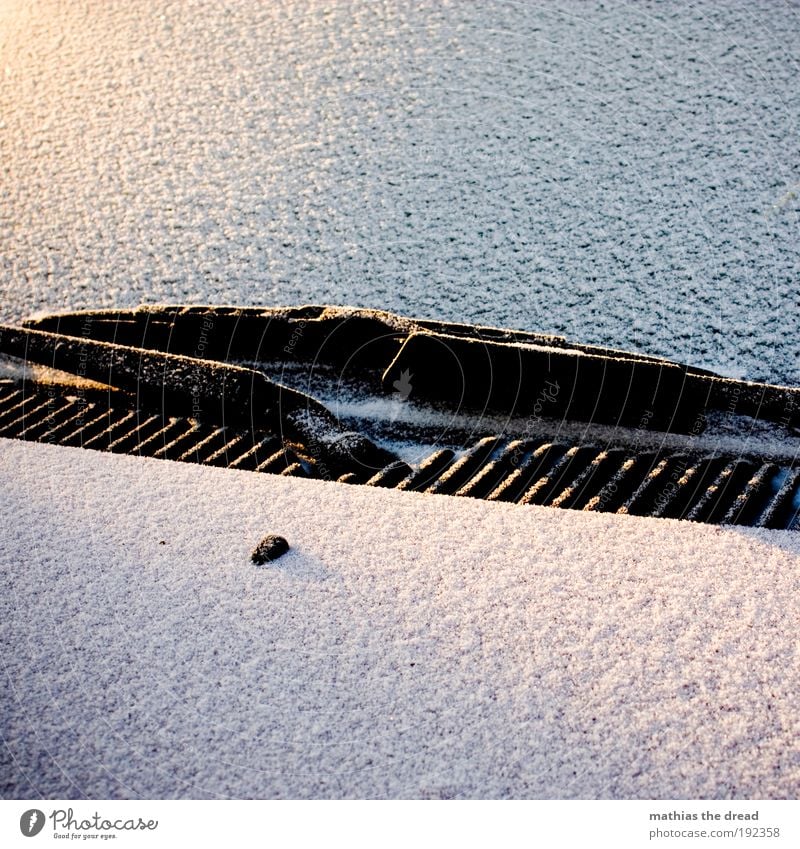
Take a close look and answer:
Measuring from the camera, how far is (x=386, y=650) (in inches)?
34.8

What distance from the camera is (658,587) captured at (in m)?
0.95

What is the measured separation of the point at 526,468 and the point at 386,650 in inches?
15.0

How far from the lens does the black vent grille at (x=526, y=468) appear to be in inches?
43.0

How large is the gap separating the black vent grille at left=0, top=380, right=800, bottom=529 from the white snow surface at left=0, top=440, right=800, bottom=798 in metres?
0.05

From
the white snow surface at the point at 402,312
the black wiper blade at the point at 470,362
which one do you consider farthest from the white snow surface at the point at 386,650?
the black wiper blade at the point at 470,362

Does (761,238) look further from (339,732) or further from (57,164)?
(57,164)

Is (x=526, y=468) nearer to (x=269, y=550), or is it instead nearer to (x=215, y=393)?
(x=269, y=550)

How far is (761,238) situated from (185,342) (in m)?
1.03

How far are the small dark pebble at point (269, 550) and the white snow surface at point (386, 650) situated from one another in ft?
0.04

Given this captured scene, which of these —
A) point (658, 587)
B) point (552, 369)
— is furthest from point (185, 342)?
point (658, 587)
